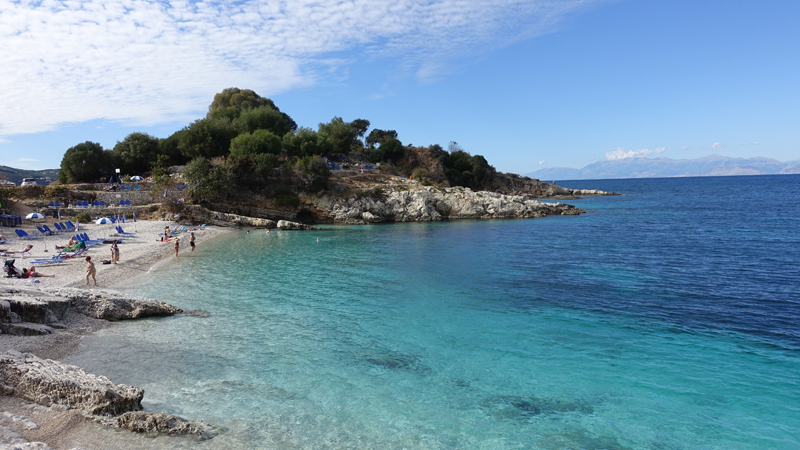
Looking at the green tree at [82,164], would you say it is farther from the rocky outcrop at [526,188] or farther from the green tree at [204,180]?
the rocky outcrop at [526,188]

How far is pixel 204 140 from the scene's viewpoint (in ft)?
195

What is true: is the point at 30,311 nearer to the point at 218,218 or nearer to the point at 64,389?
the point at 64,389

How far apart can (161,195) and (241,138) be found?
43.0 feet

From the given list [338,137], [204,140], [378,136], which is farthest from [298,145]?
[378,136]

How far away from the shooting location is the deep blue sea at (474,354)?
353 inches

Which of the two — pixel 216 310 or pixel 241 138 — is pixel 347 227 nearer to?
pixel 241 138

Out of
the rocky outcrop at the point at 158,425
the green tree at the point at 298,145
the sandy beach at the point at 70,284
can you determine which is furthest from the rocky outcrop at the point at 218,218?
the rocky outcrop at the point at 158,425

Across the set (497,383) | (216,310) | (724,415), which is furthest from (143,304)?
(724,415)

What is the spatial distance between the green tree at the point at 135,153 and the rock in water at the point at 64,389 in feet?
200

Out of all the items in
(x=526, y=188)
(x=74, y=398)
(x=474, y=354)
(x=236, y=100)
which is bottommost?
(x=474, y=354)

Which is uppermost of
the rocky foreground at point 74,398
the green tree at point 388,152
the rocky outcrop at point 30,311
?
the green tree at point 388,152

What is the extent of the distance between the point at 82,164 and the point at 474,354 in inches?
2550

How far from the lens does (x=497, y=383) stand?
11078 mm

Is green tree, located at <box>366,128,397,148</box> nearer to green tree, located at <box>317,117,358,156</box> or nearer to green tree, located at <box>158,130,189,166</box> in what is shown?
green tree, located at <box>317,117,358,156</box>
